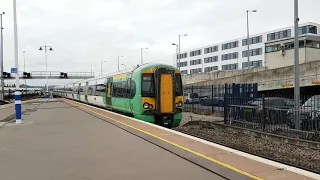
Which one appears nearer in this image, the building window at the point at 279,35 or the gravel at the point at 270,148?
the gravel at the point at 270,148

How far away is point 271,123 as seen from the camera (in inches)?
587

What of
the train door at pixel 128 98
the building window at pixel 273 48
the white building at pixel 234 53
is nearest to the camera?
the train door at pixel 128 98

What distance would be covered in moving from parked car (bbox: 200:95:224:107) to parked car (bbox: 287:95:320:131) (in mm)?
8472

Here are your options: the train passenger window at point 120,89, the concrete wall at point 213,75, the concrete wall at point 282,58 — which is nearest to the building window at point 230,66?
the concrete wall at point 213,75

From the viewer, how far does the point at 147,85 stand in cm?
1633

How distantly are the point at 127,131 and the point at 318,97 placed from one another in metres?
8.04

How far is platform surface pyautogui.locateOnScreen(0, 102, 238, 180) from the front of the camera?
21.5 feet

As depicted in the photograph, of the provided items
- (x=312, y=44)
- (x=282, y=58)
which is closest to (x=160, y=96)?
(x=282, y=58)

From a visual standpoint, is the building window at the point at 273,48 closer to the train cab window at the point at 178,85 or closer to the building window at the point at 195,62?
the train cab window at the point at 178,85

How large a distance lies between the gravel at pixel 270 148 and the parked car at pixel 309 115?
121 centimetres

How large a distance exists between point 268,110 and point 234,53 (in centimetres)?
8454

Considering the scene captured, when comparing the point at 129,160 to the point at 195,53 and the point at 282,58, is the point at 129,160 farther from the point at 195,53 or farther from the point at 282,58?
the point at 195,53

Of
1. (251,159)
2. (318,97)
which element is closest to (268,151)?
(318,97)

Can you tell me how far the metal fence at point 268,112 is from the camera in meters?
13.3
